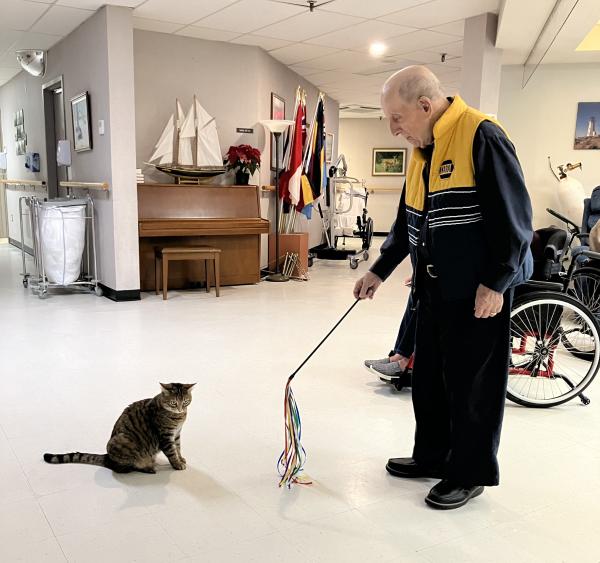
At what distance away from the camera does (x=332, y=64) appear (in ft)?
25.8

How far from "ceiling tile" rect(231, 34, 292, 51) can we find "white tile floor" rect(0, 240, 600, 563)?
3.65 m

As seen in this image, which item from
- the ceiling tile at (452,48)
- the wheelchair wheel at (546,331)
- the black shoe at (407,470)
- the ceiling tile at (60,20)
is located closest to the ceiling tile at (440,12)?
the ceiling tile at (452,48)

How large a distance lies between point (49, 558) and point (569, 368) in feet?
10.2

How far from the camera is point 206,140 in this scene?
6.32 m

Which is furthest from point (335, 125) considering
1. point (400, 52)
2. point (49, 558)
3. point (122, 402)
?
point (49, 558)

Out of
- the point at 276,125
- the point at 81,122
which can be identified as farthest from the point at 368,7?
the point at 81,122

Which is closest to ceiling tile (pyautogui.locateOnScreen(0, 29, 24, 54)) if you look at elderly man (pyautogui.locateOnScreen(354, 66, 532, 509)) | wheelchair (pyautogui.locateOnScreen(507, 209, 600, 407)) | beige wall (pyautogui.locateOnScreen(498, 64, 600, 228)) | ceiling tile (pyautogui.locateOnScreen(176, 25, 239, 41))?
ceiling tile (pyautogui.locateOnScreen(176, 25, 239, 41))

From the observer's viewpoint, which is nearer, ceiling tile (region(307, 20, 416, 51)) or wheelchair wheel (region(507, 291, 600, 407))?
wheelchair wheel (region(507, 291, 600, 407))

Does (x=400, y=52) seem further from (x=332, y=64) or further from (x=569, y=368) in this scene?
(x=569, y=368)

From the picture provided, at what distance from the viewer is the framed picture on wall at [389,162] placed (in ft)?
45.0

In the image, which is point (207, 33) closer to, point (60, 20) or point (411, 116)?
point (60, 20)

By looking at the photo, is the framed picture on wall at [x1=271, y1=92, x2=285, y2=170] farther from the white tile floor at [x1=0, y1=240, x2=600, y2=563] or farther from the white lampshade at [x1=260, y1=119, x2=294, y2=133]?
the white tile floor at [x1=0, y1=240, x2=600, y2=563]

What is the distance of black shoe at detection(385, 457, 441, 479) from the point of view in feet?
7.42

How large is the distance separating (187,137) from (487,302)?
500cm
